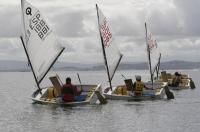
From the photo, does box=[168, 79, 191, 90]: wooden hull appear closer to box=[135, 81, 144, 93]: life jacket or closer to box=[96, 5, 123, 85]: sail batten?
box=[96, 5, 123, 85]: sail batten

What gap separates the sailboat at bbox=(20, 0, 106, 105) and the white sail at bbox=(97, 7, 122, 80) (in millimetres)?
4654

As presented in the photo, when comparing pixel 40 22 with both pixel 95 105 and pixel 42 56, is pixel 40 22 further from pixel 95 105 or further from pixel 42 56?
pixel 95 105

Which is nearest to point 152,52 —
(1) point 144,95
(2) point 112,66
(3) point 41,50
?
(2) point 112,66

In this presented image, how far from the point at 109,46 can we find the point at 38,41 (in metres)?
7.21

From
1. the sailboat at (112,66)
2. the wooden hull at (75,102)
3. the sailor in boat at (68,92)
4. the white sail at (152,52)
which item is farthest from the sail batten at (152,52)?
the sailor in boat at (68,92)

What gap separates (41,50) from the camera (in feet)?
128

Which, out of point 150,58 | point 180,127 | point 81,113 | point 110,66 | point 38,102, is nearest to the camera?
point 180,127

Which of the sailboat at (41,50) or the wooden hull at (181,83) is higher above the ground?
the sailboat at (41,50)

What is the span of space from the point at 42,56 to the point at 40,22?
8.24ft

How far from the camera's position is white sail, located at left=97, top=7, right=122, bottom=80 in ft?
143

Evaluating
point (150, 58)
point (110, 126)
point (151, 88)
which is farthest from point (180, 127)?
point (150, 58)

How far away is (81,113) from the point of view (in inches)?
1379

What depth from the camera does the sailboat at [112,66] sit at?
4241 centimetres

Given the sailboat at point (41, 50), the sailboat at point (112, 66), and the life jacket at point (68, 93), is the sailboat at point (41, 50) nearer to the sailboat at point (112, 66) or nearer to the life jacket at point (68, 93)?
the life jacket at point (68, 93)
